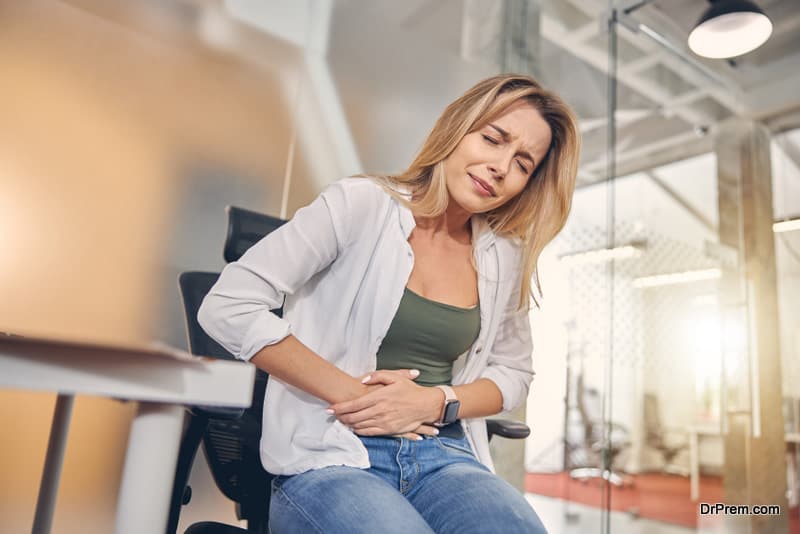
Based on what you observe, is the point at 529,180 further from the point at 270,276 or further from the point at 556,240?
the point at 556,240

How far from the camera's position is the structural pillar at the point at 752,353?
254 centimetres

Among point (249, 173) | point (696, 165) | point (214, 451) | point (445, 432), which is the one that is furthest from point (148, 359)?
point (696, 165)

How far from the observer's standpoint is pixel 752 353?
261 centimetres

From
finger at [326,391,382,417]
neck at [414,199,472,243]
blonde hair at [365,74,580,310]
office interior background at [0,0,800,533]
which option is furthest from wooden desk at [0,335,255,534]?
office interior background at [0,0,800,533]

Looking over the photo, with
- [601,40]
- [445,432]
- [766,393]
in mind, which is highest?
[601,40]

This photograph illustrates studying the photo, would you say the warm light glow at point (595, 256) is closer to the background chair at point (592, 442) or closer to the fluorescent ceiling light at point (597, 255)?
the fluorescent ceiling light at point (597, 255)

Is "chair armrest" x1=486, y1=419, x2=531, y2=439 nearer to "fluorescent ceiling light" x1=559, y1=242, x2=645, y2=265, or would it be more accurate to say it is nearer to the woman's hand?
the woman's hand

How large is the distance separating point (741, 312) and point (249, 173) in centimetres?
225

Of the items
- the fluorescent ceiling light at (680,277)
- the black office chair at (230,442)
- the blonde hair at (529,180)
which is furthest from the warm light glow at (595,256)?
the black office chair at (230,442)

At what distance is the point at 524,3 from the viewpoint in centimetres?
270

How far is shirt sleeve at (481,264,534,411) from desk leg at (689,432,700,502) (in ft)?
6.22

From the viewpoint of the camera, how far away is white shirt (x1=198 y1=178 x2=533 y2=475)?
35.1 inches

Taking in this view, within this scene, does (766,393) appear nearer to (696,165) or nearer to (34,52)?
(696,165)

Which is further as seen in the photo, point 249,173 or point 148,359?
point 249,173
